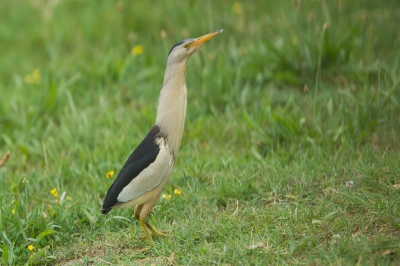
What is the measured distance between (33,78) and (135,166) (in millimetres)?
3143

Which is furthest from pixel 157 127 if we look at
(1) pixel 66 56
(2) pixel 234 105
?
(1) pixel 66 56

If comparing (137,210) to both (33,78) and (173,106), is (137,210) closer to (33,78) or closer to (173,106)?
(173,106)

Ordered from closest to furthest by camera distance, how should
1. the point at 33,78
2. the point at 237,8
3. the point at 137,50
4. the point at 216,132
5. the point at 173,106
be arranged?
the point at 173,106 < the point at 216,132 < the point at 33,78 < the point at 137,50 < the point at 237,8

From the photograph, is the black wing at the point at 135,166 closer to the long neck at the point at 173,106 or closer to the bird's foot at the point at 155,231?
the long neck at the point at 173,106

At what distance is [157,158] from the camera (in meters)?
4.01

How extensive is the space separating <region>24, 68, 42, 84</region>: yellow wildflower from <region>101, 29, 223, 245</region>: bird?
291cm

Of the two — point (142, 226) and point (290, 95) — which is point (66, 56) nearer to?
point (290, 95)

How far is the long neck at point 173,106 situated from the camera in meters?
4.09

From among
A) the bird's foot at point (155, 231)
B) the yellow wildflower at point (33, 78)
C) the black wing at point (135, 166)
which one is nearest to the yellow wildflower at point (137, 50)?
the yellow wildflower at point (33, 78)

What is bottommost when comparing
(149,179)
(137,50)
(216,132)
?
(216,132)

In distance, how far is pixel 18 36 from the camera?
770cm

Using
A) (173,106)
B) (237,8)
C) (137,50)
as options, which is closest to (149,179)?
(173,106)

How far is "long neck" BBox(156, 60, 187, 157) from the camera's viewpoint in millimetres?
4086

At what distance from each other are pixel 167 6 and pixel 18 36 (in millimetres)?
2008
